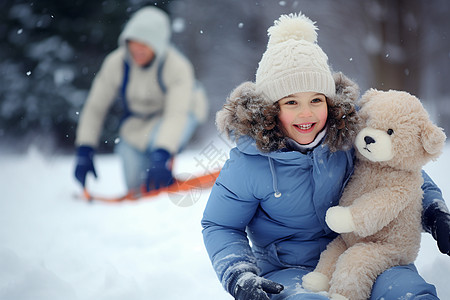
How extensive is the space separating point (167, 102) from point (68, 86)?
3545mm

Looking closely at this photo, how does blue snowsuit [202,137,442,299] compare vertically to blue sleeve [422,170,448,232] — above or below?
below

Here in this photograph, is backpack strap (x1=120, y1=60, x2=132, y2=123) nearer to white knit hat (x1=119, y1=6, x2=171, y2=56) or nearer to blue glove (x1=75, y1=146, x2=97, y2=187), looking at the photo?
white knit hat (x1=119, y1=6, x2=171, y2=56)

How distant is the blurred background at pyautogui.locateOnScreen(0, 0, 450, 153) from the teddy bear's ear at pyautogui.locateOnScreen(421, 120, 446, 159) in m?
4.62

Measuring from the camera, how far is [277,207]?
1030 mm

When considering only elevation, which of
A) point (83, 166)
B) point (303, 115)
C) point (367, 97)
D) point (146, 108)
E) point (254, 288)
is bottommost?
point (83, 166)

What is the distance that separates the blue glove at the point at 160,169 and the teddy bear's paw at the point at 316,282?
2.38 metres

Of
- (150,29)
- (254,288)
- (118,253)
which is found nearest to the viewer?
(254,288)

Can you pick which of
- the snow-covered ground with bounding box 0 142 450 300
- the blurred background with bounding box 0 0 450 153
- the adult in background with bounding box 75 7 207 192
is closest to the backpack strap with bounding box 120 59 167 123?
the adult in background with bounding box 75 7 207 192

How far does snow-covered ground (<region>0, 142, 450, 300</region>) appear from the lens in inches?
62.8

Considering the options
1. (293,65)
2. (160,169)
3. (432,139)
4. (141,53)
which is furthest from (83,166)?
(432,139)

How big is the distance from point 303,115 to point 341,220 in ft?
0.82

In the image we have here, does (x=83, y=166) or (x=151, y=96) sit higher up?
(x=151, y=96)

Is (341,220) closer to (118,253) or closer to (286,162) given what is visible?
(286,162)

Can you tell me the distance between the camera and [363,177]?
1018mm
